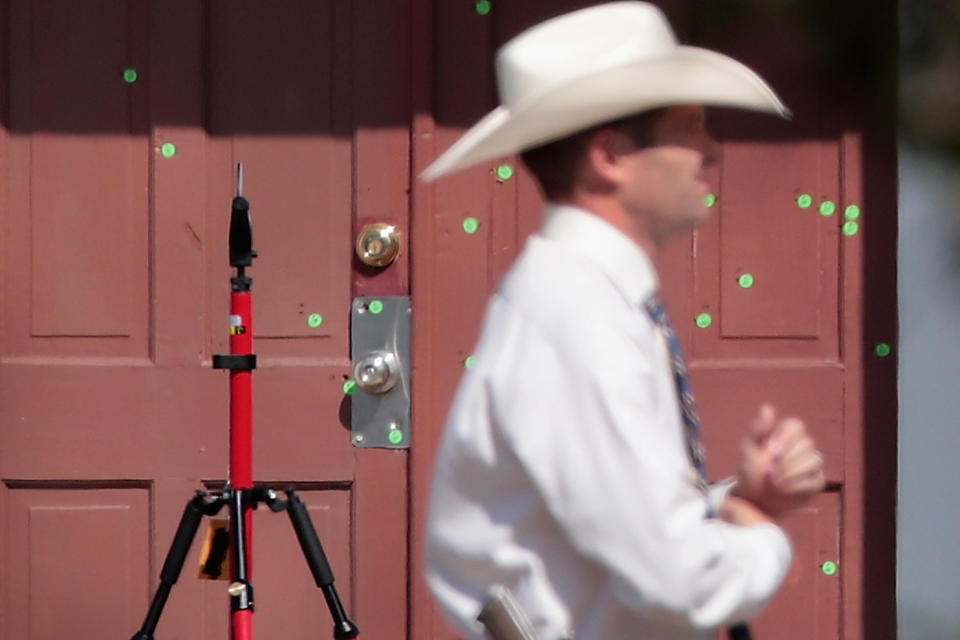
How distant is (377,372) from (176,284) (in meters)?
0.50

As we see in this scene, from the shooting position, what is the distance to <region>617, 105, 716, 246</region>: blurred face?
1685 millimetres

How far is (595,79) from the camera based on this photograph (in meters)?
1.65

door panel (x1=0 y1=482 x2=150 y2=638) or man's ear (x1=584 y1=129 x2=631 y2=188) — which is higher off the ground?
man's ear (x1=584 y1=129 x2=631 y2=188)

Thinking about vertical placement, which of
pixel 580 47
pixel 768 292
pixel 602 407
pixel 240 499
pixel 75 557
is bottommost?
pixel 75 557

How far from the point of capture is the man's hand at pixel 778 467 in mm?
1593

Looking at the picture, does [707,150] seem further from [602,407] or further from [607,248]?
[602,407]

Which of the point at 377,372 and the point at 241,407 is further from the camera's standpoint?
the point at 377,372

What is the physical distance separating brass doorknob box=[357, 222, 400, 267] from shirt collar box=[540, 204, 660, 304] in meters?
1.87

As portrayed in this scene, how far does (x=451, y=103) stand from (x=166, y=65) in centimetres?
65

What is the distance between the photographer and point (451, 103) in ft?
11.8

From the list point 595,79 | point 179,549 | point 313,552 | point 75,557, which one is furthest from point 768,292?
point 595,79

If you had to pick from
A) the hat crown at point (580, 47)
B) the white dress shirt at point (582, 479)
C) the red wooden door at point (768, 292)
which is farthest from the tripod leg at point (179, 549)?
the hat crown at point (580, 47)

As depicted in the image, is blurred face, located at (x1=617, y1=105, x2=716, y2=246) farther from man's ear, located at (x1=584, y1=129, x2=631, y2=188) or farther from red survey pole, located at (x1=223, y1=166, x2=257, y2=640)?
red survey pole, located at (x1=223, y1=166, x2=257, y2=640)

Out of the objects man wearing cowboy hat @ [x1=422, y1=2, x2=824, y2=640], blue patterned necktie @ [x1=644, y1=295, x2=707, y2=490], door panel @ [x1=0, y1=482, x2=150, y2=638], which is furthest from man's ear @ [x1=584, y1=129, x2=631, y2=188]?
door panel @ [x1=0, y1=482, x2=150, y2=638]
